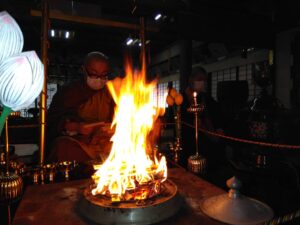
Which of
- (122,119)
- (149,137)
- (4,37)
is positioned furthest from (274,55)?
(4,37)

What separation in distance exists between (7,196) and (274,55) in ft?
28.2

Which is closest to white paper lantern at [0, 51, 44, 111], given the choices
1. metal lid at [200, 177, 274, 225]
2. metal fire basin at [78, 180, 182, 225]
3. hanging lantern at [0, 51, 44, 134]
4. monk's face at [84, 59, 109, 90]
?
hanging lantern at [0, 51, 44, 134]

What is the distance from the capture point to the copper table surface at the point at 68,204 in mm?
2195

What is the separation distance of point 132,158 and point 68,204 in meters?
0.89

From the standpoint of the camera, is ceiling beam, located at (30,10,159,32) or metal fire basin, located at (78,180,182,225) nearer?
metal fire basin, located at (78,180,182,225)

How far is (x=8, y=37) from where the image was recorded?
1.58 meters

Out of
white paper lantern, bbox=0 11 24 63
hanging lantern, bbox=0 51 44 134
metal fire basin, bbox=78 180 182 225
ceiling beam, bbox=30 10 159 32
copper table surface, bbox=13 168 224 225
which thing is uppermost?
ceiling beam, bbox=30 10 159 32

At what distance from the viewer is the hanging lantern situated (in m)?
1.49

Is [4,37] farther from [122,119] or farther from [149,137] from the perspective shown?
[149,137]

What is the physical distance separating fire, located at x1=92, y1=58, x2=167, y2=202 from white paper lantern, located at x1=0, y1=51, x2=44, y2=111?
124 centimetres

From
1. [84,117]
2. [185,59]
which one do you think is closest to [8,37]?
→ [84,117]

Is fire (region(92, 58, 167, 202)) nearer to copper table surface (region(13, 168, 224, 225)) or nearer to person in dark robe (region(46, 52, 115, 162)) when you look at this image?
copper table surface (region(13, 168, 224, 225))

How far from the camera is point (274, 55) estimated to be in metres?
8.26

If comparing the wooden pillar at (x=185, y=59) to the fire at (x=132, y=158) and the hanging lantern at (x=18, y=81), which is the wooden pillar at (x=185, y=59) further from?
the hanging lantern at (x=18, y=81)
